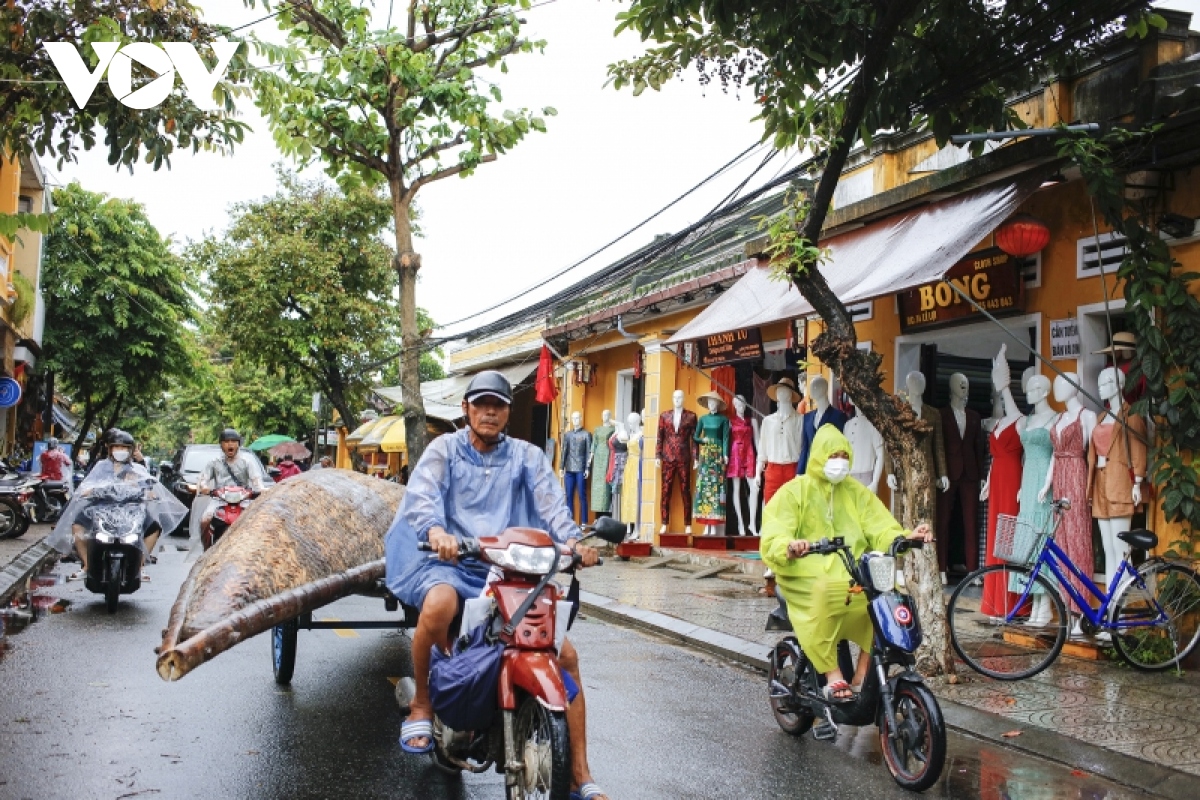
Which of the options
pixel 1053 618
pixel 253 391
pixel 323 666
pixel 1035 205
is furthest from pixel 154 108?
pixel 253 391

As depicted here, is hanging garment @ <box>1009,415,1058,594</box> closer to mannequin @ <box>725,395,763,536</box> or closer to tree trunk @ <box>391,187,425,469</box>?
mannequin @ <box>725,395,763,536</box>

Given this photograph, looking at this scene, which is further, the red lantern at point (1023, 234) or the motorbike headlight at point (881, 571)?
the red lantern at point (1023, 234)

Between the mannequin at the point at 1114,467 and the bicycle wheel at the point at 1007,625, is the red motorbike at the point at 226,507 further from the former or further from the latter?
the mannequin at the point at 1114,467

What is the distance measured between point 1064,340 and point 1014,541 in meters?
1.74

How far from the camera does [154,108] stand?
29.1 ft

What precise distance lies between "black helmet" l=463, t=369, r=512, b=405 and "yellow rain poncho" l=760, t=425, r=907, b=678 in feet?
5.63

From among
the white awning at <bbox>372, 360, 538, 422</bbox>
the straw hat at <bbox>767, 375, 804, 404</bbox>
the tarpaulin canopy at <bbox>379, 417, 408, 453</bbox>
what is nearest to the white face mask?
the straw hat at <bbox>767, 375, 804, 404</bbox>

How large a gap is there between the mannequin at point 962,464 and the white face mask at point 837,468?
534cm

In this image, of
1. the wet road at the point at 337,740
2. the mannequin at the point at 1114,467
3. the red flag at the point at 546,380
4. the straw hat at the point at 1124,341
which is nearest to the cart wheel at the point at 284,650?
the wet road at the point at 337,740

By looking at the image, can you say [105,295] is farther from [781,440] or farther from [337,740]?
[337,740]

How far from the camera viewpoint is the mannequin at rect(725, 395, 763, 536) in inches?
571

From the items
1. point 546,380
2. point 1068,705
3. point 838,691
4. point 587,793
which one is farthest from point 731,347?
point 587,793

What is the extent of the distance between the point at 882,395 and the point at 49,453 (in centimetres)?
1780

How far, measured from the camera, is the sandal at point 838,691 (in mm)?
5243
